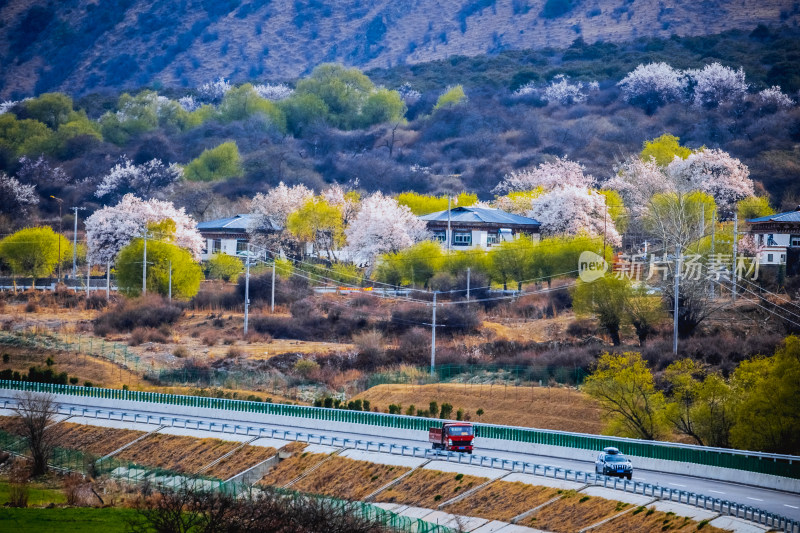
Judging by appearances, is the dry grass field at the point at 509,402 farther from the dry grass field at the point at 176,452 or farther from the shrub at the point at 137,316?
the shrub at the point at 137,316

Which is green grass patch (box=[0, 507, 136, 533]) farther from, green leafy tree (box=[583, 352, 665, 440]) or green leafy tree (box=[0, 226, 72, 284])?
green leafy tree (box=[0, 226, 72, 284])

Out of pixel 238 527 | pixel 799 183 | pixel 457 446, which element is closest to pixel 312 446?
pixel 457 446

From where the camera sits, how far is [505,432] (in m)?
57.9

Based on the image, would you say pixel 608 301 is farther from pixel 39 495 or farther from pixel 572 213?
pixel 39 495

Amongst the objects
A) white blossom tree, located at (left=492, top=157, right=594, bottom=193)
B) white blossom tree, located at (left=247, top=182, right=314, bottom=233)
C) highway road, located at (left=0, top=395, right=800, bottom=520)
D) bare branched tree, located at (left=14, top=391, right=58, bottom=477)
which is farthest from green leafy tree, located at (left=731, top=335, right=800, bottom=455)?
white blossom tree, located at (left=492, top=157, right=594, bottom=193)

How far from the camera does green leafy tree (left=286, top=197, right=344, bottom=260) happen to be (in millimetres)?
127625

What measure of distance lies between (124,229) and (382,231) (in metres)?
24.8

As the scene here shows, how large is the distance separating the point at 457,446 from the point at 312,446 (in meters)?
7.25

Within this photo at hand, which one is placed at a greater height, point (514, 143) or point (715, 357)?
point (514, 143)

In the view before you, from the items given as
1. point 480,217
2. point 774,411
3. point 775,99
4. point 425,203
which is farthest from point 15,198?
point 774,411

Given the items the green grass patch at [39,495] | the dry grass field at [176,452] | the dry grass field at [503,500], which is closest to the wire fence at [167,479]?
the dry grass field at [176,452]

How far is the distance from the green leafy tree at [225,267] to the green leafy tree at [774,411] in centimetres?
7342

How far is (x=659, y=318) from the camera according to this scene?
276 feet

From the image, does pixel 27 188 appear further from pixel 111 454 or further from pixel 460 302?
A: pixel 111 454
